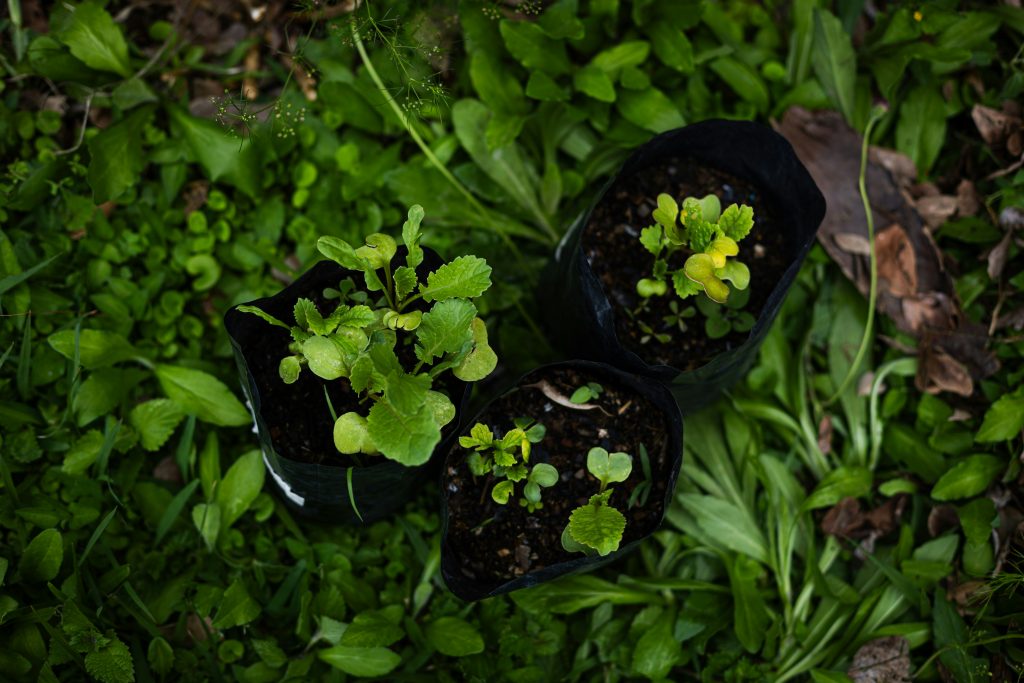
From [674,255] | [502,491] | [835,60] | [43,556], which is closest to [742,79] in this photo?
[835,60]

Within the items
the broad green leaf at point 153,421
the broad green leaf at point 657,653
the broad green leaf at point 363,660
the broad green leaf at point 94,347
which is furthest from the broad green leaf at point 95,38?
the broad green leaf at point 657,653

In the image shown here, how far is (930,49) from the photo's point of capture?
1.64m

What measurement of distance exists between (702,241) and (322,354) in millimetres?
576

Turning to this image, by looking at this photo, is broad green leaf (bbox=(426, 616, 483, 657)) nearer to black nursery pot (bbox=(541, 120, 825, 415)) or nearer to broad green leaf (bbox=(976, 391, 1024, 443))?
black nursery pot (bbox=(541, 120, 825, 415))

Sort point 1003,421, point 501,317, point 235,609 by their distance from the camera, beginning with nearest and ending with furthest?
point 235,609
point 1003,421
point 501,317

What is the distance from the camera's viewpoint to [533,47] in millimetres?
1566

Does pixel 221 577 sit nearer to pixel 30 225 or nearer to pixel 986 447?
pixel 30 225

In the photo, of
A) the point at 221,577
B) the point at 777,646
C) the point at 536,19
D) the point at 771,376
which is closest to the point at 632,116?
the point at 536,19

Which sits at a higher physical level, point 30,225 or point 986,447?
point 30,225

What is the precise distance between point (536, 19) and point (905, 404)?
3.44ft

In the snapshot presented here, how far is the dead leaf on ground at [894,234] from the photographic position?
1.65m

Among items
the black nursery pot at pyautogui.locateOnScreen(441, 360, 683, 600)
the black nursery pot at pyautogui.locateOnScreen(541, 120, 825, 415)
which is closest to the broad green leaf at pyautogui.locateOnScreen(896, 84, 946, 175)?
the black nursery pot at pyautogui.locateOnScreen(541, 120, 825, 415)

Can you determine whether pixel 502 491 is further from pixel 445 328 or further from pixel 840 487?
pixel 840 487

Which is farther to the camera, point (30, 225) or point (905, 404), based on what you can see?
point (905, 404)
